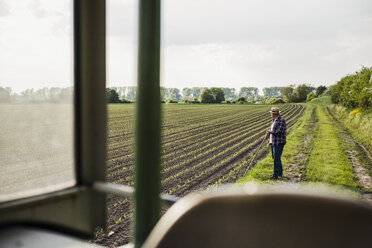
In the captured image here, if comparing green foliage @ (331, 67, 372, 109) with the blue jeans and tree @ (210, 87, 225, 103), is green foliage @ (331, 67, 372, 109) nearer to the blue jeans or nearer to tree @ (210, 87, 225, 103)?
the blue jeans

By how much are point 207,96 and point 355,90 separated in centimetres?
150

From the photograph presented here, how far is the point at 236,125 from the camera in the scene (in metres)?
3.91

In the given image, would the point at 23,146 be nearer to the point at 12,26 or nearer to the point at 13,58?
the point at 13,58

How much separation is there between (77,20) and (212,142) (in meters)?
2.23

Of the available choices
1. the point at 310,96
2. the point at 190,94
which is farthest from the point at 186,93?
the point at 310,96

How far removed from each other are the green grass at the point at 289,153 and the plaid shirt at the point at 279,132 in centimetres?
9

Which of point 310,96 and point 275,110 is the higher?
point 310,96

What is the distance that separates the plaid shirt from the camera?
312cm

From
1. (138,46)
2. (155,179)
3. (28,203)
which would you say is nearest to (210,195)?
(155,179)

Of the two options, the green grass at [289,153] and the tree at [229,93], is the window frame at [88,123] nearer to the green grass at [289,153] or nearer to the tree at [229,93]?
the tree at [229,93]

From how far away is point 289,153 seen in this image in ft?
9.78

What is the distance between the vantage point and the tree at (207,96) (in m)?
3.36

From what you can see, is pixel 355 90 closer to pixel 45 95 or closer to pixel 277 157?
pixel 277 157

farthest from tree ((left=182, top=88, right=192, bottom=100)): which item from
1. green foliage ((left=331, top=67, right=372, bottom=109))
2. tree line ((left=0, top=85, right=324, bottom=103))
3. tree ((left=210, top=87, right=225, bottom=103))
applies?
green foliage ((left=331, top=67, right=372, bottom=109))
